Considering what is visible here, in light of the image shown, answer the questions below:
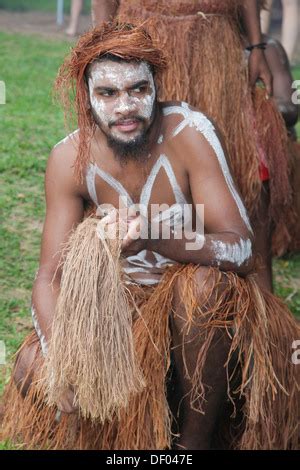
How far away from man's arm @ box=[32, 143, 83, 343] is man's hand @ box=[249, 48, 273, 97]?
52.7 inches

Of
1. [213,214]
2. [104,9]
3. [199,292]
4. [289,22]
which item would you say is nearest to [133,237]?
[199,292]

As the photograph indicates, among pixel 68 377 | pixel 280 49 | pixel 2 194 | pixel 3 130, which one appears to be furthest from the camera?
pixel 3 130

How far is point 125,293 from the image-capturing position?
355 cm

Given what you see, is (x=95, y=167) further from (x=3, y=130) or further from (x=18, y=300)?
(x=3, y=130)

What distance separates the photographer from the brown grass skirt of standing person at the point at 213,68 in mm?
4609

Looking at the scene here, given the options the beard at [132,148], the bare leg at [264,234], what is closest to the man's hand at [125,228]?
the beard at [132,148]

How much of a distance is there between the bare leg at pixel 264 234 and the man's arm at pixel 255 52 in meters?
0.43

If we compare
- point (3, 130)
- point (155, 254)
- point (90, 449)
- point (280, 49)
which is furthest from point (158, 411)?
point (3, 130)

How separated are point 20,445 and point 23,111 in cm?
388

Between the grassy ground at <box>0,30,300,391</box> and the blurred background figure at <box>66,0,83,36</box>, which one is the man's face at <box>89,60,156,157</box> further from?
the blurred background figure at <box>66,0,83,36</box>

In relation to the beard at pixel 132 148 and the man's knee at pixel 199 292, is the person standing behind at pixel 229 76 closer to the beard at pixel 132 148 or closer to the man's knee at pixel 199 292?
the beard at pixel 132 148

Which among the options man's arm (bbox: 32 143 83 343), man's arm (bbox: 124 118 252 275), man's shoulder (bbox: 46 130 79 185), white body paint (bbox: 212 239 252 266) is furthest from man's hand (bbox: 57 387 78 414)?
man's shoulder (bbox: 46 130 79 185)

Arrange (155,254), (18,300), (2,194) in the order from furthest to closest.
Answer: (2,194) → (18,300) → (155,254)

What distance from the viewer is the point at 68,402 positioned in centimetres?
343
